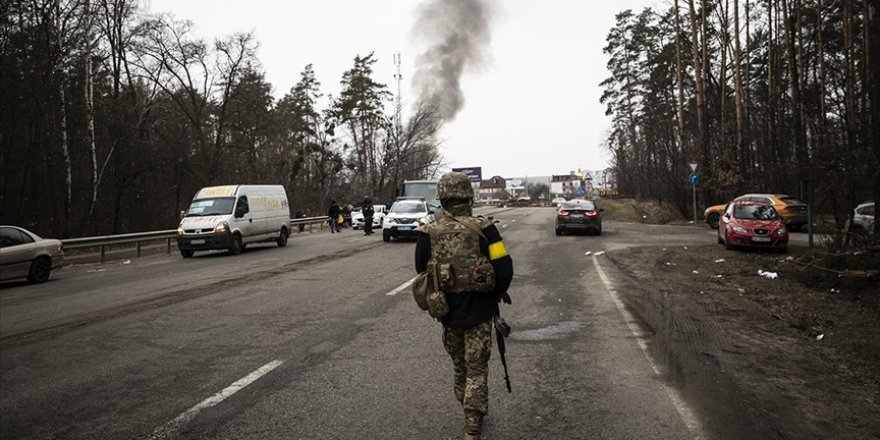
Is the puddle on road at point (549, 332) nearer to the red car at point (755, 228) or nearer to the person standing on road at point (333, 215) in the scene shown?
the red car at point (755, 228)

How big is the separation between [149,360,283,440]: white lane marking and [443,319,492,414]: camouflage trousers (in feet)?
6.47

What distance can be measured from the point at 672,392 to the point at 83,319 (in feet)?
25.3

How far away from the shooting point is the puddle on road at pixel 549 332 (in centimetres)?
631

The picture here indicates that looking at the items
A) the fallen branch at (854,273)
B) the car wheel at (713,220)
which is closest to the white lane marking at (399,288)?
the fallen branch at (854,273)

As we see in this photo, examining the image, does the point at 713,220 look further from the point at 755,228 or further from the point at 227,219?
the point at 227,219

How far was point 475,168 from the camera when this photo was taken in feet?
311

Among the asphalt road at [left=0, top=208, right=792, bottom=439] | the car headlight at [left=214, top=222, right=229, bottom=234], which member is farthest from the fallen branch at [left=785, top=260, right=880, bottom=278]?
→ the car headlight at [left=214, top=222, right=229, bottom=234]

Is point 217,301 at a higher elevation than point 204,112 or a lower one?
lower

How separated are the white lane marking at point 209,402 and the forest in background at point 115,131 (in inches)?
834

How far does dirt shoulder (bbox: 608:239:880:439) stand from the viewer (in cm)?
402

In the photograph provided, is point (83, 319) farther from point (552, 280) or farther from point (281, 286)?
point (552, 280)

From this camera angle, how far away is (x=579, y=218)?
22.8 meters

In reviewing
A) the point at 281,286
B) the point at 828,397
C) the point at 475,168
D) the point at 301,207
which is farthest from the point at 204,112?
the point at 475,168

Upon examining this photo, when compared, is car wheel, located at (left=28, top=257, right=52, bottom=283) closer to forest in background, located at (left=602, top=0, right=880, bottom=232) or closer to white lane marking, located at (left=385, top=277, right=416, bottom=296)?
white lane marking, located at (left=385, top=277, right=416, bottom=296)
